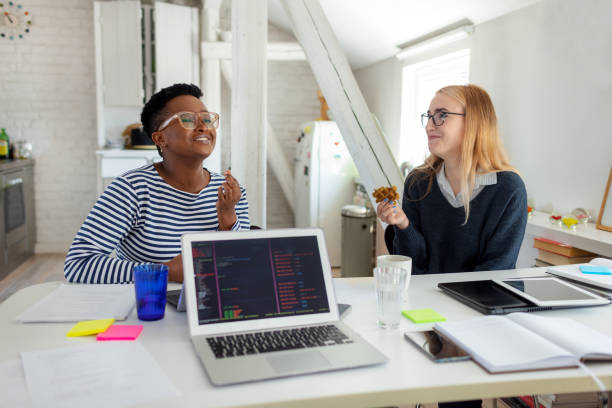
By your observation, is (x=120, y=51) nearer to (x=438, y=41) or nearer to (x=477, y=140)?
(x=438, y=41)

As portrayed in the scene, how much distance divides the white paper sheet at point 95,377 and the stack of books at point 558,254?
1.94 m

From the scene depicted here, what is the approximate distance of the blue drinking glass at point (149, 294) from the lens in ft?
3.94

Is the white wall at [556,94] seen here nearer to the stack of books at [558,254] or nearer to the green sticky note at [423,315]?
the stack of books at [558,254]

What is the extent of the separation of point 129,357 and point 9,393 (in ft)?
0.69

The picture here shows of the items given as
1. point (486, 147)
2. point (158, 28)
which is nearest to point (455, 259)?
point (486, 147)

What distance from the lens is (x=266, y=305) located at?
1160 mm

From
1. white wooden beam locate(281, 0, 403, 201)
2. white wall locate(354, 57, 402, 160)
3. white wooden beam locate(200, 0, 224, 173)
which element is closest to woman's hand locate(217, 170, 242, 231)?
white wooden beam locate(281, 0, 403, 201)

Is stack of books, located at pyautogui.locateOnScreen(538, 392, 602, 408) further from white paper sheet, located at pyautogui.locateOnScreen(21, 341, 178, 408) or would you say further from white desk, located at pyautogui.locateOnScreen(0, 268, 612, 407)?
white paper sheet, located at pyautogui.locateOnScreen(21, 341, 178, 408)

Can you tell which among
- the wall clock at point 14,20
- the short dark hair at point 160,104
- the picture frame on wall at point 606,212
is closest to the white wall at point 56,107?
the wall clock at point 14,20

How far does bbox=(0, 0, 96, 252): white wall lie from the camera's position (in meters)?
5.36

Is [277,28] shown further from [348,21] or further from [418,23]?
[418,23]

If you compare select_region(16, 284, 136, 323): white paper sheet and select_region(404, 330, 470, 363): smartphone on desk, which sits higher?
select_region(16, 284, 136, 323): white paper sheet

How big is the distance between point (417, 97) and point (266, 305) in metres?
3.77

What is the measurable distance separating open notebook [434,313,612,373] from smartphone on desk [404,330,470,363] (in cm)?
1
